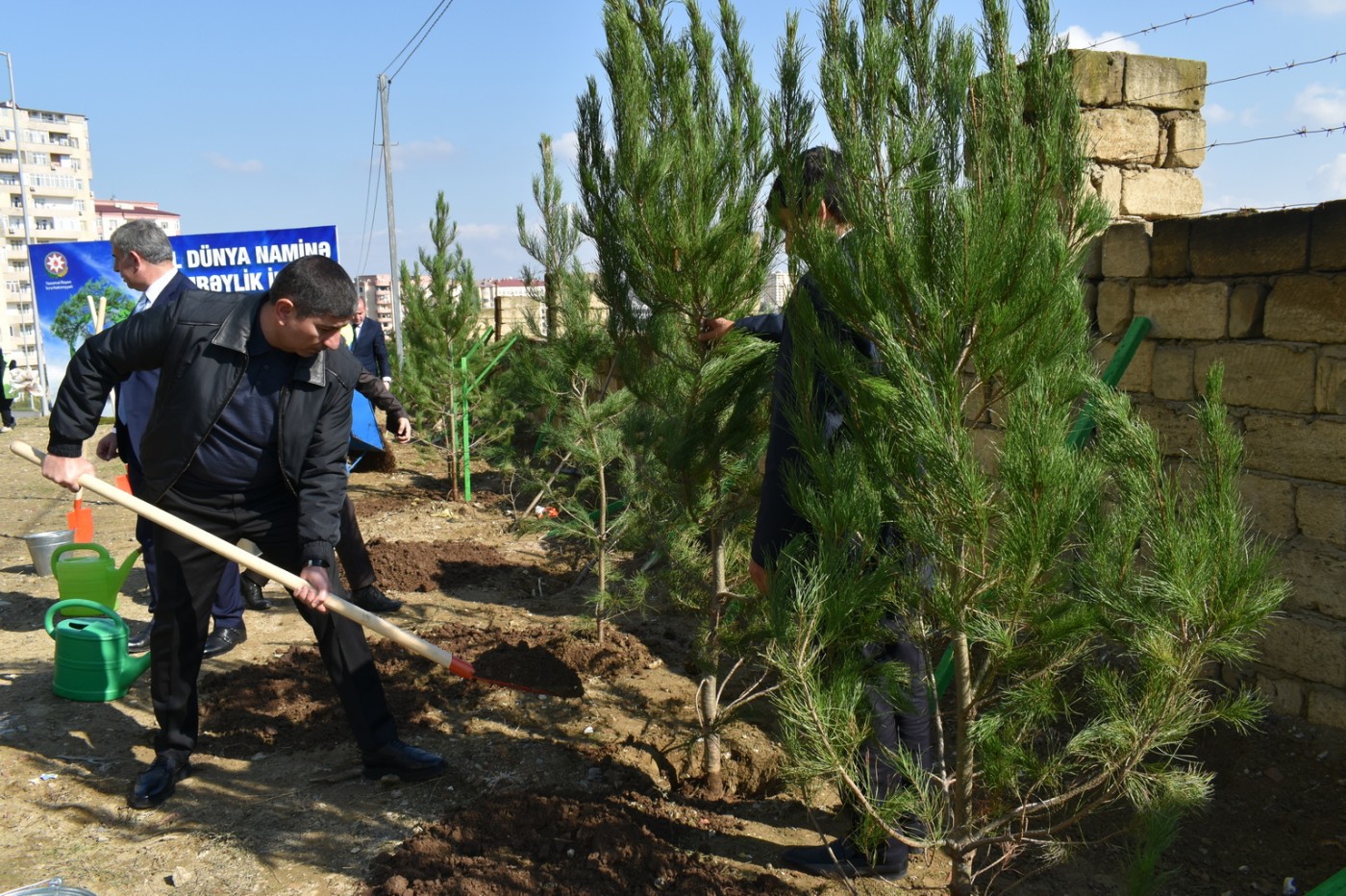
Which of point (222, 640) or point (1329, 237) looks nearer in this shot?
point (1329, 237)

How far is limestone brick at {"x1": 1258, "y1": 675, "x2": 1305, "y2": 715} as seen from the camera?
10.9 ft

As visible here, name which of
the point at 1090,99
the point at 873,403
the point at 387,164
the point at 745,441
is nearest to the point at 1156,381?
the point at 1090,99

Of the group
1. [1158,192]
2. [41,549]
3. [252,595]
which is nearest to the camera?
[1158,192]

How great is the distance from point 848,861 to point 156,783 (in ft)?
7.69

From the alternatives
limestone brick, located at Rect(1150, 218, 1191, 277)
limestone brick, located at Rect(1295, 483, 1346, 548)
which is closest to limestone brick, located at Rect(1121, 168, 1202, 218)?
limestone brick, located at Rect(1150, 218, 1191, 277)

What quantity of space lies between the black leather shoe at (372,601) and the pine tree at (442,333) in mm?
3461

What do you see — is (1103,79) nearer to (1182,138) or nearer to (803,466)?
(1182,138)

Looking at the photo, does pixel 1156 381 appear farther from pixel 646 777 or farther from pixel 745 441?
pixel 646 777

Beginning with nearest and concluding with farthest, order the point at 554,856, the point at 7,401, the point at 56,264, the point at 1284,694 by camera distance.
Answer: the point at 554,856, the point at 1284,694, the point at 7,401, the point at 56,264

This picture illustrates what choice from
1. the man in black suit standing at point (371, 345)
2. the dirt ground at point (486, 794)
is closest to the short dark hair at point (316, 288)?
the dirt ground at point (486, 794)

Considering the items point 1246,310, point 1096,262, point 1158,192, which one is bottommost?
point 1246,310

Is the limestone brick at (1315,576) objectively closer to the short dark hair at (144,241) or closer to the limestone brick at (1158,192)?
the limestone brick at (1158,192)

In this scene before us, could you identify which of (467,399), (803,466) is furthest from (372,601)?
(803,466)

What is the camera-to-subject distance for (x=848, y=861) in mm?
2748
